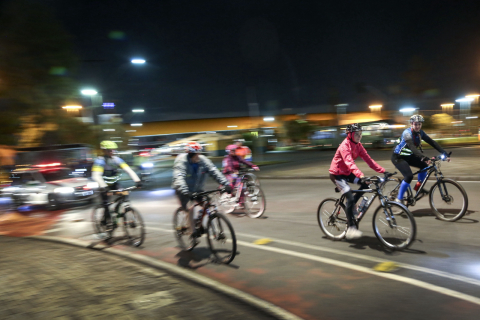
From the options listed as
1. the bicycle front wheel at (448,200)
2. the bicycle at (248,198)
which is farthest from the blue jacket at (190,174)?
the bicycle front wheel at (448,200)

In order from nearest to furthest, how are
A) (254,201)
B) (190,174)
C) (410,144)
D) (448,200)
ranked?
(190,174)
(448,200)
(410,144)
(254,201)

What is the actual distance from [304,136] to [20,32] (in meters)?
33.4

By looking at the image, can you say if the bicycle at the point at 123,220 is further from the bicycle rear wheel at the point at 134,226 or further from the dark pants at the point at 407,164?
the dark pants at the point at 407,164

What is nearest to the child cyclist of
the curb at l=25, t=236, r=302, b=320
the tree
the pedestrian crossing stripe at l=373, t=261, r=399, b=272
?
the curb at l=25, t=236, r=302, b=320

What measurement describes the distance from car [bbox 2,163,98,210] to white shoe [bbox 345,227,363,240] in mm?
9349

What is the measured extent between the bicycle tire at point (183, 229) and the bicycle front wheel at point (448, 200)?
4.70 m

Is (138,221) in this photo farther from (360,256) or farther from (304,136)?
(304,136)

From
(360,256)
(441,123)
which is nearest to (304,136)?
(441,123)

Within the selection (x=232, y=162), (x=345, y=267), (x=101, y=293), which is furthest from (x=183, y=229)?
(x=232, y=162)

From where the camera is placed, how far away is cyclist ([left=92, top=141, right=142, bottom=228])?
7301mm

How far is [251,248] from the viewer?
Answer: 21.1ft

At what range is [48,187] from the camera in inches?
508

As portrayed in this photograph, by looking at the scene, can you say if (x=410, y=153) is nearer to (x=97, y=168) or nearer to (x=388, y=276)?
(x=388, y=276)

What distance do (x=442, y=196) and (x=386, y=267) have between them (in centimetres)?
308
